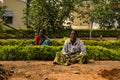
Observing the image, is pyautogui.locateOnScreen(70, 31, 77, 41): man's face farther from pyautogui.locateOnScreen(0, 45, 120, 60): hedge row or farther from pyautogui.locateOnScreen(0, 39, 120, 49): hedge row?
pyautogui.locateOnScreen(0, 39, 120, 49): hedge row

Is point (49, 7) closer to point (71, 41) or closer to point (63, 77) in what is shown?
point (71, 41)

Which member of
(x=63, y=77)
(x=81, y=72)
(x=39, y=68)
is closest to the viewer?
(x=63, y=77)

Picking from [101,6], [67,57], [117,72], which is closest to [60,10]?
[101,6]

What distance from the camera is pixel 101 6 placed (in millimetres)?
29141

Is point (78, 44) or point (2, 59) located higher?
point (78, 44)

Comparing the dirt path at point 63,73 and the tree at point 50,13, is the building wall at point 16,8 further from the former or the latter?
the dirt path at point 63,73

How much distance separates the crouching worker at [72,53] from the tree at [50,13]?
1140 cm

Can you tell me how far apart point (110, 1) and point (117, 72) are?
1886cm

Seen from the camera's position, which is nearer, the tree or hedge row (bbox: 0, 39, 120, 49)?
hedge row (bbox: 0, 39, 120, 49)

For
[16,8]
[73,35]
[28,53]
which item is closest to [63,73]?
[73,35]

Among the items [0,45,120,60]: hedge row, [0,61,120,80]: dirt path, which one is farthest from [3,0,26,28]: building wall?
[0,61,120,80]: dirt path

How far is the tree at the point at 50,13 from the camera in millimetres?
24016

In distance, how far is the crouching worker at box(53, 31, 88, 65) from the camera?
40.1ft

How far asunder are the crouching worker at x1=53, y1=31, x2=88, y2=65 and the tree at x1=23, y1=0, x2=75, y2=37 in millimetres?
11396
